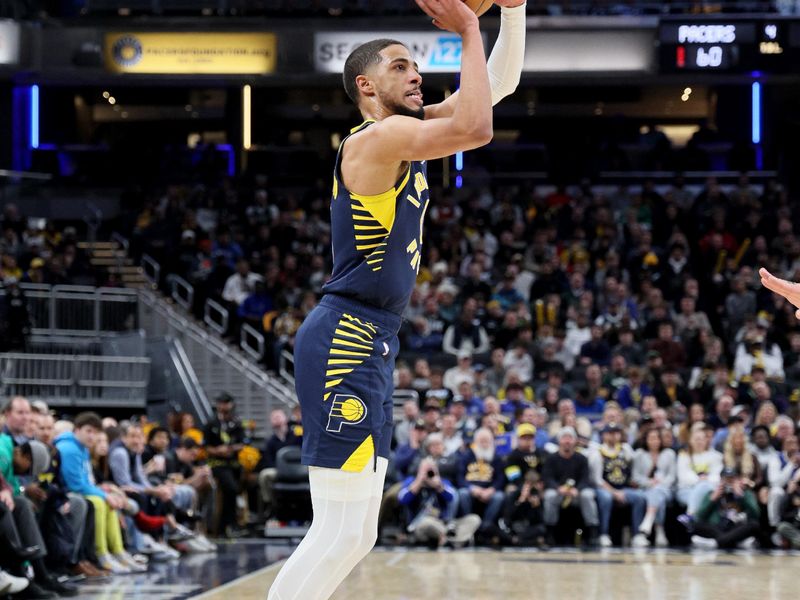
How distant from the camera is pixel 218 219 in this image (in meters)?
22.9

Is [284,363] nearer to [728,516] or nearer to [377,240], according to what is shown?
[728,516]

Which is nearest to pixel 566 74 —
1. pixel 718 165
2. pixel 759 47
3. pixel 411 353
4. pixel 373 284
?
pixel 759 47

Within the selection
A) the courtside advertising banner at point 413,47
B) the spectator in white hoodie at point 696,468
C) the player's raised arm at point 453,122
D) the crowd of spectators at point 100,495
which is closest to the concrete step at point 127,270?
the courtside advertising banner at point 413,47

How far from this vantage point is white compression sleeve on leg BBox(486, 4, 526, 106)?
5117 mm

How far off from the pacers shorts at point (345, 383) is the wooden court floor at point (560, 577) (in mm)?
4583

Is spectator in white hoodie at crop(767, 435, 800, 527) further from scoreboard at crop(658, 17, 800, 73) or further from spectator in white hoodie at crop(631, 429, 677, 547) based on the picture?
scoreboard at crop(658, 17, 800, 73)

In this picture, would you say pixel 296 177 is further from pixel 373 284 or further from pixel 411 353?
pixel 373 284

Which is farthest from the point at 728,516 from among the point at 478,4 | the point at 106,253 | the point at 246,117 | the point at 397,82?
the point at 246,117

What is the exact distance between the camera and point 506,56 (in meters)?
5.15

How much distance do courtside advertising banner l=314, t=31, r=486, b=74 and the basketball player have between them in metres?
17.5

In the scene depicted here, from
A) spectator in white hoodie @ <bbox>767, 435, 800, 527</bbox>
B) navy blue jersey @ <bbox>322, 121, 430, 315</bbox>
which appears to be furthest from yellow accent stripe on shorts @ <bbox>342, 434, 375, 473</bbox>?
spectator in white hoodie @ <bbox>767, 435, 800, 527</bbox>

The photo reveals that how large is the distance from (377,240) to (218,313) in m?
16.1

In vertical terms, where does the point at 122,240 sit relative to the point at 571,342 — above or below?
above

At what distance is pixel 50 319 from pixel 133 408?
2.01m
